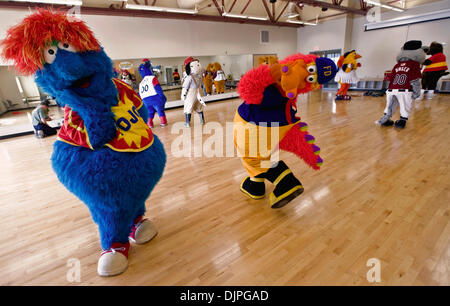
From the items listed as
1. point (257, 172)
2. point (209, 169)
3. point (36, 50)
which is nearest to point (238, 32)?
point (209, 169)

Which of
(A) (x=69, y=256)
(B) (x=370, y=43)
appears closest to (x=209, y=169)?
(A) (x=69, y=256)

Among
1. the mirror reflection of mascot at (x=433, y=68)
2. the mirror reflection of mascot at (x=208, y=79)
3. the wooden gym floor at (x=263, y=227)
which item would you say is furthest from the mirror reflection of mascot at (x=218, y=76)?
the wooden gym floor at (x=263, y=227)

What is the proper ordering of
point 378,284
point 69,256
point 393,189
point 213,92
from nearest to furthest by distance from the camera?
point 378,284, point 69,256, point 393,189, point 213,92

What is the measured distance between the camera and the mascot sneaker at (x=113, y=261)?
1.47 meters

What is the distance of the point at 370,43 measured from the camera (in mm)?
9547

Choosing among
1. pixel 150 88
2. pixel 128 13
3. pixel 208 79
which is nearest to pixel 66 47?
pixel 150 88

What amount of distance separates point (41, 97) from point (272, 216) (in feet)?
24.7

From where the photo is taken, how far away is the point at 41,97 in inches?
259

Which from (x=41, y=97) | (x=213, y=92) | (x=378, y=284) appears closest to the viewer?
(x=378, y=284)

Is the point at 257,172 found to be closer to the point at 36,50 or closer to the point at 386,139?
the point at 36,50

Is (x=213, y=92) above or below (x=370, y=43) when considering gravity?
below

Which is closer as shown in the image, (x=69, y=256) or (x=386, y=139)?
(x=69, y=256)

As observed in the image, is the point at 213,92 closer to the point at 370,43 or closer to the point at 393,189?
the point at 370,43

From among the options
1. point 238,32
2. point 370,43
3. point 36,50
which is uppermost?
point 238,32
